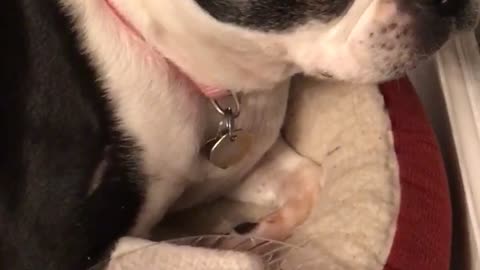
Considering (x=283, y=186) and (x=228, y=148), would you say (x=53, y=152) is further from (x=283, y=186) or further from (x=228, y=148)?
(x=283, y=186)

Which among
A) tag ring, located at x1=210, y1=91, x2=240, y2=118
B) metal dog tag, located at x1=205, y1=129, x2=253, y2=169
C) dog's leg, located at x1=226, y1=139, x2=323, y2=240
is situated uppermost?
tag ring, located at x1=210, y1=91, x2=240, y2=118

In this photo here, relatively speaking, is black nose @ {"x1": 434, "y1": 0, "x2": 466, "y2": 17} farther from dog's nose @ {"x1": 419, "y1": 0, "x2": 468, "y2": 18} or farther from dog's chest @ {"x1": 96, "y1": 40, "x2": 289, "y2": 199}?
dog's chest @ {"x1": 96, "y1": 40, "x2": 289, "y2": 199}

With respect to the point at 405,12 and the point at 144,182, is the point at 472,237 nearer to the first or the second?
the point at 405,12

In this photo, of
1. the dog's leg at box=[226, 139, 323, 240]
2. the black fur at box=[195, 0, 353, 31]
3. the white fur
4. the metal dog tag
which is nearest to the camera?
the black fur at box=[195, 0, 353, 31]

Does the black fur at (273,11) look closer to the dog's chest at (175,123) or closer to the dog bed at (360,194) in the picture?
the dog's chest at (175,123)

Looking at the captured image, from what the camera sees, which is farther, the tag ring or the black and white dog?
the tag ring

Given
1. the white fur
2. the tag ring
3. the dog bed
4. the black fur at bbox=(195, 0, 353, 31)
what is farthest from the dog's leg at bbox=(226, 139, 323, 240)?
the black fur at bbox=(195, 0, 353, 31)

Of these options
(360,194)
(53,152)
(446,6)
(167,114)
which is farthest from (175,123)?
(446,6)

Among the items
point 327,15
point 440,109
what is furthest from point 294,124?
point 327,15
